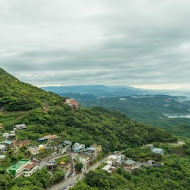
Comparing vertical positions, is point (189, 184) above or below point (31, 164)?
below

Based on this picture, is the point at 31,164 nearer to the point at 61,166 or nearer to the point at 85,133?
the point at 61,166

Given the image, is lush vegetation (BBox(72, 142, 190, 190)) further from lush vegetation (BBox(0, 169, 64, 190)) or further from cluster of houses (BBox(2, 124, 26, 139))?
cluster of houses (BBox(2, 124, 26, 139))

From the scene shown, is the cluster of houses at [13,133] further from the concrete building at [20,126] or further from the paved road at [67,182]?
the paved road at [67,182]

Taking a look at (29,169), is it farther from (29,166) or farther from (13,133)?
(13,133)

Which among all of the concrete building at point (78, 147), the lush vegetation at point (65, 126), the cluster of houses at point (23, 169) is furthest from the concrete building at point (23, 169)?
the concrete building at point (78, 147)

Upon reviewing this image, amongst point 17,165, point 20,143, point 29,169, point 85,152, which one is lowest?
point 85,152

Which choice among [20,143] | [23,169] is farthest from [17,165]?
[20,143]

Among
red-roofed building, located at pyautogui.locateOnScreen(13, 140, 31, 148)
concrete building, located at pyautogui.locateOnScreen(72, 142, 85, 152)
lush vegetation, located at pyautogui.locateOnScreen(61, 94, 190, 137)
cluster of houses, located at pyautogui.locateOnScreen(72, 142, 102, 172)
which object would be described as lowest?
lush vegetation, located at pyautogui.locateOnScreen(61, 94, 190, 137)

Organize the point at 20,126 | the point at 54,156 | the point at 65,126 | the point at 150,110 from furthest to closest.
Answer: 1. the point at 150,110
2. the point at 65,126
3. the point at 20,126
4. the point at 54,156

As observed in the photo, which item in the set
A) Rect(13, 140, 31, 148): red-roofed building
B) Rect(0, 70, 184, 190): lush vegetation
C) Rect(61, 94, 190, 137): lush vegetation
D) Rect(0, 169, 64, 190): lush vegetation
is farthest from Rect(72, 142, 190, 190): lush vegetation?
Rect(61, 94, 190, 137): lush vegetation

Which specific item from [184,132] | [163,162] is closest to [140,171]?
[163,162]

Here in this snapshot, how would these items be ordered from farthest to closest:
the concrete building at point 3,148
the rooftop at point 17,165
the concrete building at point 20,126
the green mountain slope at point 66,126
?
the green mountain slope at point 66,126 → the concrete building at point 20,126 → the concrete building at point 3,148 → the rooftop at point 17,165
